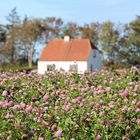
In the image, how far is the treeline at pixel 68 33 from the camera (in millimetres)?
73000

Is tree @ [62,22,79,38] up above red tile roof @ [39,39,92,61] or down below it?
above

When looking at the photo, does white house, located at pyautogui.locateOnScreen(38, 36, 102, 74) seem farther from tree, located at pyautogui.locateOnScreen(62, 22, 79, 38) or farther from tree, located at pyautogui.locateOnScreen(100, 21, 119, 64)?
tree, located at pyautogui.locateOnScreen(62, 22, 79, 38)

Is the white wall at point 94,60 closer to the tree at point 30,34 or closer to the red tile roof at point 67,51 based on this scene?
the red tile roof at point 67,51

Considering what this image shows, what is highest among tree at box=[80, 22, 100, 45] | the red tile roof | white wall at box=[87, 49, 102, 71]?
tree at box=[80, 22, 100, 45]

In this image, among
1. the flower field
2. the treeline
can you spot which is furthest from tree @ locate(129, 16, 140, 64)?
the flower field

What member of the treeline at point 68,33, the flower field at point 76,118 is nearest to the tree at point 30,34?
the treeline at point 68,33

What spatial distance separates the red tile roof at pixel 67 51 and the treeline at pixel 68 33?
19.5ft

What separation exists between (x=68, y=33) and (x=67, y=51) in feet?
46.8

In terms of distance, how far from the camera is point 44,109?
5488mm

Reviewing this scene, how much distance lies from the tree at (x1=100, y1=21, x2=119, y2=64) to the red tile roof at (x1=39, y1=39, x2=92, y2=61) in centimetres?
601

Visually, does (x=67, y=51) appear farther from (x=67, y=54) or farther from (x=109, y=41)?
(x=109, y=41)

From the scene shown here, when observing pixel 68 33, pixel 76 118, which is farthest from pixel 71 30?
pixel 76 118

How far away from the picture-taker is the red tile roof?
225 ft

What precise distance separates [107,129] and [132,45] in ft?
225
